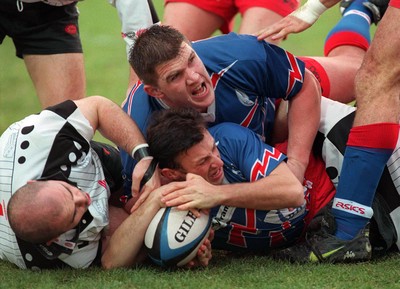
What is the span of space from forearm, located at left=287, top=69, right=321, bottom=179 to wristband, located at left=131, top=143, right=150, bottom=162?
0.85 m

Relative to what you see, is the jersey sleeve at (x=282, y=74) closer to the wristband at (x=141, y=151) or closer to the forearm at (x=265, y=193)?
the forearm at (x=265, y=193)

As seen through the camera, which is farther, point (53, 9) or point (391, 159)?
point (53, 9)

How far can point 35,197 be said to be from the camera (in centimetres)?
454

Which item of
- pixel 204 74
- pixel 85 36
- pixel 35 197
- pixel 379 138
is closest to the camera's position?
pixel 35 197

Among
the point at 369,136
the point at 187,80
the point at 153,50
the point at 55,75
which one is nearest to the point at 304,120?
the point at 369,136


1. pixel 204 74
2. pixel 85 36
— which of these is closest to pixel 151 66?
pixel 204 74

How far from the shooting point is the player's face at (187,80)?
5180mm

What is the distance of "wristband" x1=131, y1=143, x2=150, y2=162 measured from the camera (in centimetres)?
496

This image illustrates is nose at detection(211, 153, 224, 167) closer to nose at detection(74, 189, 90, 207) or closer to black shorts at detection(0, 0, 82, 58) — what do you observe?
nose at detection(74, 189, 90, 207)

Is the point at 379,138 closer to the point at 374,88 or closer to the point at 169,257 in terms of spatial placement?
the point at 374,88

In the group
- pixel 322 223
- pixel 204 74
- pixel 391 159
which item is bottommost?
pixel 322 223

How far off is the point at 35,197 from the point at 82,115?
693 millimetres

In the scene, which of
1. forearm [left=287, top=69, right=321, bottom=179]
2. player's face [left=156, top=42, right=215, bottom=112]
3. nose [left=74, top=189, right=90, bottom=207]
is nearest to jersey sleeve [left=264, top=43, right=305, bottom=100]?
forearm [left=287, top=69, right=321, bottom=179]

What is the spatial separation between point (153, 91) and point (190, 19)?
6.56 feet
